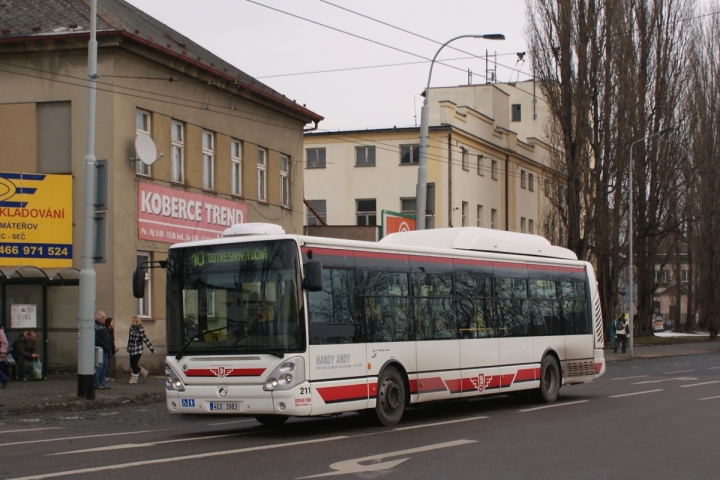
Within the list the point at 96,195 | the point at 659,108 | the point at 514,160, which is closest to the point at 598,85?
the point at 659,108

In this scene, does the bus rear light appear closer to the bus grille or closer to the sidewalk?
the sidewalk

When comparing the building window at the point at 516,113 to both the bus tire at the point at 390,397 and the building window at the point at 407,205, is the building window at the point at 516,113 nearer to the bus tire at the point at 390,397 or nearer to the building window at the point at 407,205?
the building window at the point at 407,205

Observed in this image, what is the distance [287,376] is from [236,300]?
1.23 m

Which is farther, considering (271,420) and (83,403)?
(83,403)

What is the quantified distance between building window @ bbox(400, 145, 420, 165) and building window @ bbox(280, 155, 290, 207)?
20282 mm

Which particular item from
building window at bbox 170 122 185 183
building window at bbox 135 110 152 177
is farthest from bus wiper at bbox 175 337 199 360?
building window at bbox 170 122 185 183

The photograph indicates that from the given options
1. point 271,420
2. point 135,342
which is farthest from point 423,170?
point 271,420

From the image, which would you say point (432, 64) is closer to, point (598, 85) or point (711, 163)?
point (598, 85)

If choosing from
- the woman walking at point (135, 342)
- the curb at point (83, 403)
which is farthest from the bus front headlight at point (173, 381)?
the woman walking at point (135, 342)

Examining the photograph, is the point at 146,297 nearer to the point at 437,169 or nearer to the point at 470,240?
the point at 470,240

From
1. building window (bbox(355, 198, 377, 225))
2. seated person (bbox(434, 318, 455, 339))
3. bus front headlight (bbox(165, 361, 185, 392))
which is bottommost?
bus front headlight (bbox(165, 361, 185, 392))

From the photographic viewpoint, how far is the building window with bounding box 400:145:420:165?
182 ft

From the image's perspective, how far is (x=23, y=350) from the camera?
2408 cm

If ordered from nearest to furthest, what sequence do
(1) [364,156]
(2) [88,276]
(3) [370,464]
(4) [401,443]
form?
1. (3) [370,464]
2. (4) [401,443]
3. (2) [88,276]
4. (1) [364,156]
